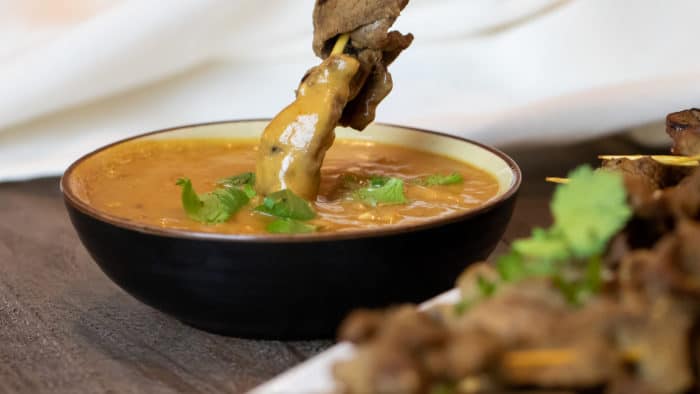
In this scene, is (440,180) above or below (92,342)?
above

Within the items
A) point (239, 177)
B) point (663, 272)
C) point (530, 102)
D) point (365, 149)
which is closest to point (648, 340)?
point (663, 272)


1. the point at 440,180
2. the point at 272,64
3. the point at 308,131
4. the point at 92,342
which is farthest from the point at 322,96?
the point at 272,64

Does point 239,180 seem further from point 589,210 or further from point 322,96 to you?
point 589,210

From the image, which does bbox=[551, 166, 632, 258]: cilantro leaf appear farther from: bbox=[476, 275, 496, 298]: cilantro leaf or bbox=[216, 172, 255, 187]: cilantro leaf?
bbox=[216, 172, 255, 187]: cilantro leaf

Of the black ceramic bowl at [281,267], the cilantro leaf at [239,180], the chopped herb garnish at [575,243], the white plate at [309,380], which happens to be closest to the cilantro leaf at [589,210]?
the chopped herb garnish at [575,243]

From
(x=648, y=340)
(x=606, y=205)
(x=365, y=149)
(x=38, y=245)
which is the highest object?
(x=606, y=205)

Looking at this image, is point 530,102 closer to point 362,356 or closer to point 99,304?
point 99,304
